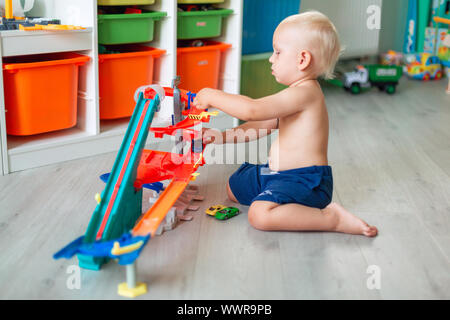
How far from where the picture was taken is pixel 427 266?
3.56 feet

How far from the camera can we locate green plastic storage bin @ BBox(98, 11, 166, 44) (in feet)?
5.53

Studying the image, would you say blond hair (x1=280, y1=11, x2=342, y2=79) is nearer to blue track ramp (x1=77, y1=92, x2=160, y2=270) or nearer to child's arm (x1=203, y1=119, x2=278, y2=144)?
child's arm (x1=203, y1=119, x2=278, y2=144)

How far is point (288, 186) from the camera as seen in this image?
1232mm

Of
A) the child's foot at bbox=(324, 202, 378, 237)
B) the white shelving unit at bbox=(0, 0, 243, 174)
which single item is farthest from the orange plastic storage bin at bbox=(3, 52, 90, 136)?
the child's foot at bbox=(324, 202, 378, 237)

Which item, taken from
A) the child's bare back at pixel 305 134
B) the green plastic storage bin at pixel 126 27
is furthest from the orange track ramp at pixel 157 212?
the green plastic storage bin at pixel 126 27

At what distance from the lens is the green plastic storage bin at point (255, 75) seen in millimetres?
2203

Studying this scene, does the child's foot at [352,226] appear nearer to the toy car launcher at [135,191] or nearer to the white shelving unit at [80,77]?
the toy car launcher at [135,191]

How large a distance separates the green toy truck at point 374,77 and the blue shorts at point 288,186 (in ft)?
5.23

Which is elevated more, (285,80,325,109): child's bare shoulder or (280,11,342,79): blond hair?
(280,11,342,79): blond hair

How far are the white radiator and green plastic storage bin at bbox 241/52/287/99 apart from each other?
0.66 m

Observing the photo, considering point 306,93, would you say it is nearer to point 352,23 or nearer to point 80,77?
point 80,77

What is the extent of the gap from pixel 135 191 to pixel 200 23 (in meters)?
0.97
